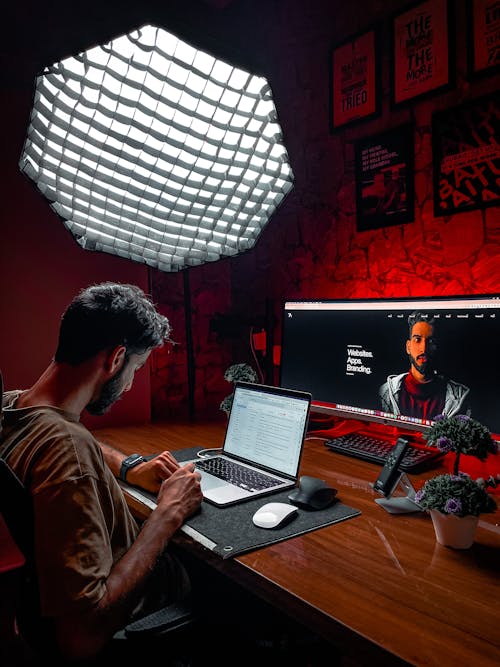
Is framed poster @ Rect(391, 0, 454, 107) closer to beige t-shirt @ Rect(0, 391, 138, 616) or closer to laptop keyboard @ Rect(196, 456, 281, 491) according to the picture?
laptop keyboard @ Rect(196, 456, 281, 491)

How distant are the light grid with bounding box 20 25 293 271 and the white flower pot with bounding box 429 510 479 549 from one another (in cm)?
112

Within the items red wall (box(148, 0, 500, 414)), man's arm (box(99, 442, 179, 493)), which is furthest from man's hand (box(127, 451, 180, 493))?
red wall (box(148, 0, 500, 414))

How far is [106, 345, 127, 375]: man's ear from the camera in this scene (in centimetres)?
117

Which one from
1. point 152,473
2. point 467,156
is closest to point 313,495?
point 152,473

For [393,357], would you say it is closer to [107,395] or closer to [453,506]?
[453,506]

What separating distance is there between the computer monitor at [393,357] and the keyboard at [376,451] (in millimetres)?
93

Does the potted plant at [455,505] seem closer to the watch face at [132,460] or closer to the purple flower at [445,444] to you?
the purple flower at [445,444]

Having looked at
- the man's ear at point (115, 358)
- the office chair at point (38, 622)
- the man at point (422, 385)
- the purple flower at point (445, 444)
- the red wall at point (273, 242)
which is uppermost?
the red wall at point (273, 242)

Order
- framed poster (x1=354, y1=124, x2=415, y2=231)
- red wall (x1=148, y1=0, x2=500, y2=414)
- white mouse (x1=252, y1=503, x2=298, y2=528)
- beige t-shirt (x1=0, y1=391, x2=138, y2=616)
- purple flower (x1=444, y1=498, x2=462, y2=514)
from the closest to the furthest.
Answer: beige t-shirt (x1=0, y1=391, x2=138, y2=616)
purple flower (x1=444, y1=498, x2=462, y2=514)
white mouse (x1=252, y1=503, x2=298, y2=528)
red wall (x1=148, y1=0, x2=500, y2=414)
framed poster (x1=354, y1=124, x2=415, y2=231)

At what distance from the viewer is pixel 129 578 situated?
3.06ft

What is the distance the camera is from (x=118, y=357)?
3.85 ft

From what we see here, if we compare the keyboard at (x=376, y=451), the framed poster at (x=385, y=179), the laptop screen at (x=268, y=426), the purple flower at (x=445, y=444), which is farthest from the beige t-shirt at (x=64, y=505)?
the framed poster at (x=385, y=179)

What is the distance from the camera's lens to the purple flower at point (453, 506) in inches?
37.6

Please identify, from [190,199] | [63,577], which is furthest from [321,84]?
[63,577]
